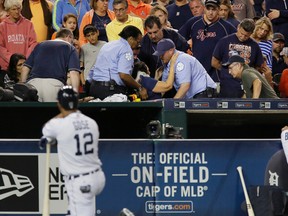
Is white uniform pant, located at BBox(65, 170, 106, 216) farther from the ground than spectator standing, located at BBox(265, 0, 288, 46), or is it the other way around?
spectator standing, located at BBox(265, 0, 288, 46)

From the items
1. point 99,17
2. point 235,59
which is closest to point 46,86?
point 235,59

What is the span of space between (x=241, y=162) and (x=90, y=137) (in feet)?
8.77

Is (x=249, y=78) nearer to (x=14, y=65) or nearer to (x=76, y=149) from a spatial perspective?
(x=14, y=65)

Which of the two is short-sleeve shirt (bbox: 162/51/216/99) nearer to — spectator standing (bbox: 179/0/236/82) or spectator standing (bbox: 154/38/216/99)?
spectator standing (bbox: 154/38/216/99)

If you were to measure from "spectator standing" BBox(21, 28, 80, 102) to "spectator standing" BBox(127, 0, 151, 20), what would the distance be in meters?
3.46

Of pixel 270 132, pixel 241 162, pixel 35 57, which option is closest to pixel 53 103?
pixel 35 57

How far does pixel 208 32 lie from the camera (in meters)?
17.2

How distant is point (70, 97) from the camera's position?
38.7 ft

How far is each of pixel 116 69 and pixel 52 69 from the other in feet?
3.17

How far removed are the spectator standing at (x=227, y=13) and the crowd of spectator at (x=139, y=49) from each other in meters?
0.02

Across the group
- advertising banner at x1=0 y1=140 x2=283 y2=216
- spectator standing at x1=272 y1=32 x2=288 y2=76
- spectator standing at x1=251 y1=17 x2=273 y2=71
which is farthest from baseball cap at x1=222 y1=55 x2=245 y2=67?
spectator standing at x1=272 y1=32 x2=288 y2=76

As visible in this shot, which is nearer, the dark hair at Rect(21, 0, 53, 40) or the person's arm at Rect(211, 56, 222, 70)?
the person's arm at Rect(211, 56, 222, 70)

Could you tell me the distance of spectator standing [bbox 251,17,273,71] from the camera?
17766 millimetres

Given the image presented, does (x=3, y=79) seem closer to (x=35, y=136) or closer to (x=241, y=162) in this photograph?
(x=35, y=136)
